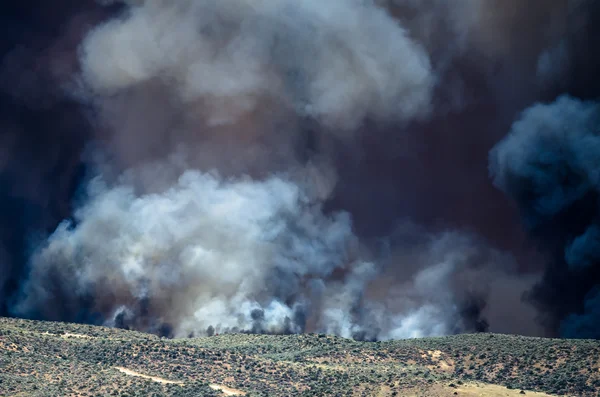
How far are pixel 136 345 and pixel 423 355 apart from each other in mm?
34116

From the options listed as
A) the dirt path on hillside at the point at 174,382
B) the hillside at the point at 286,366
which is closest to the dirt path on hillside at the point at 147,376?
the dirt path on hillside at the point at 174,382

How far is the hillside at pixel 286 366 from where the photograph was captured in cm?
9600

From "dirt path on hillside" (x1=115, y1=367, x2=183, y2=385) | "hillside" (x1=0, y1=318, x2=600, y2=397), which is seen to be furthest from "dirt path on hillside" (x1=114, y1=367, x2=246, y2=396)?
"hillside" (x1=0, y1=318, x2=600, y2=397)

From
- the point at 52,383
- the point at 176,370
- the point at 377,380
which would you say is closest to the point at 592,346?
the point at 377,380

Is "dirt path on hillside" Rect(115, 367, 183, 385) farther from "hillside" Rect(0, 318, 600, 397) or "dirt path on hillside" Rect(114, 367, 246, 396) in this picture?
"hillside" Rect(0, 318, 600, 397)

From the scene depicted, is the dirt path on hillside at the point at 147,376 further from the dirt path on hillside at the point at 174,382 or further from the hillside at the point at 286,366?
the hillside at the point at 286,366

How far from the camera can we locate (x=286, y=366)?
106188mm

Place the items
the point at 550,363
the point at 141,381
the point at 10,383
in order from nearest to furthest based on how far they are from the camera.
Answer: the point at 10,383
the point at 141,381
the point at 550,363

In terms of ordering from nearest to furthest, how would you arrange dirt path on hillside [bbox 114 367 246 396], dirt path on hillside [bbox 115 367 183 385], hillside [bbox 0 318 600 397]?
hillside [bbox 0 318 600 397] < dirt path on hillside [bbox 114 367 246 396] < dirt path on hillside [bbox 115 367 183 385]

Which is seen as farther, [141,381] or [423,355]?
[423,355]

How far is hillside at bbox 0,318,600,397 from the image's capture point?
96.0 m

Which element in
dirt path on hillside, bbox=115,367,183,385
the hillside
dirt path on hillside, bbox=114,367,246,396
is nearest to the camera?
the hillside

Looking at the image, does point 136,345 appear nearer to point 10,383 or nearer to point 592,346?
point 10,383

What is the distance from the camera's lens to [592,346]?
109188 millimetres
